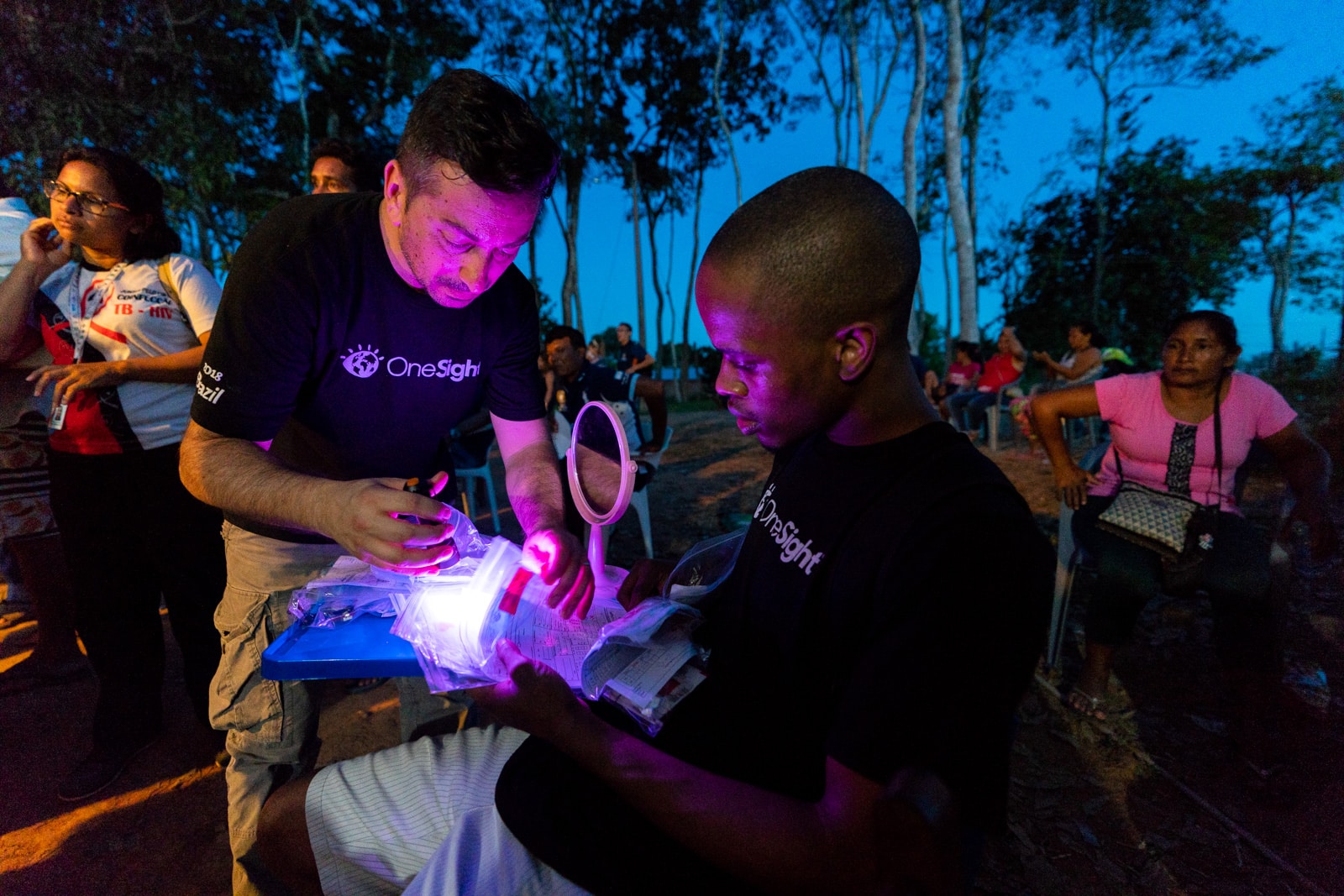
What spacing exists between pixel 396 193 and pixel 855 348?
149cm

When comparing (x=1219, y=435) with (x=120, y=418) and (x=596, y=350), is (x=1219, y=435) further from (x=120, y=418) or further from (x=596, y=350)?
(x=596, y=350)

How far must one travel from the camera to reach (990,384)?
400 inches

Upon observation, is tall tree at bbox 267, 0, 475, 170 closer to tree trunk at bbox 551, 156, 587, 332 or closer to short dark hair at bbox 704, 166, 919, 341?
tree trunk at bbox 551, 156, 587, 332

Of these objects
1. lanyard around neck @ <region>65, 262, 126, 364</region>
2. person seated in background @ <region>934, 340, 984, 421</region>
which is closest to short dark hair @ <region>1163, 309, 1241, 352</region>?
lanyard around neck @ <region>65, 262, 126, 364</region>

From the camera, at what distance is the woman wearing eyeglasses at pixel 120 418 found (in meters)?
2.64

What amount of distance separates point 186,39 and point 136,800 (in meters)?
17.2

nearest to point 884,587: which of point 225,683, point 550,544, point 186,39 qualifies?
point 550,544

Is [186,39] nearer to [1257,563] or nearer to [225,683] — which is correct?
[225,683]

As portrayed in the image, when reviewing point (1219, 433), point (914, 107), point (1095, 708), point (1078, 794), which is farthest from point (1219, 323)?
point (914, 107)

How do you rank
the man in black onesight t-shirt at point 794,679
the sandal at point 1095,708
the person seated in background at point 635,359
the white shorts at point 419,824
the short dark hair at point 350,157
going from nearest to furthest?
the man in black onesight t-shirt at point 794,679 → the white shorts at point 419,824 → the sandal at point 1095,708 → the short dark hair at point 350,157 → the person seated in background at point 635,359

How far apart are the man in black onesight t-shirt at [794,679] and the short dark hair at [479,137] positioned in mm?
686

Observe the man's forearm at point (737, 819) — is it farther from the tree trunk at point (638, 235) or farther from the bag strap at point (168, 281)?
the tree trunk at point (638, 235)

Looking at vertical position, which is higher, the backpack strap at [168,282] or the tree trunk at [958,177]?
the tree trunk at [958,177]

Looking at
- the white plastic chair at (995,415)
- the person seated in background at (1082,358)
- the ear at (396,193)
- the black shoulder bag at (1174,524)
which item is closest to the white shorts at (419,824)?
the ear at (396,193)
